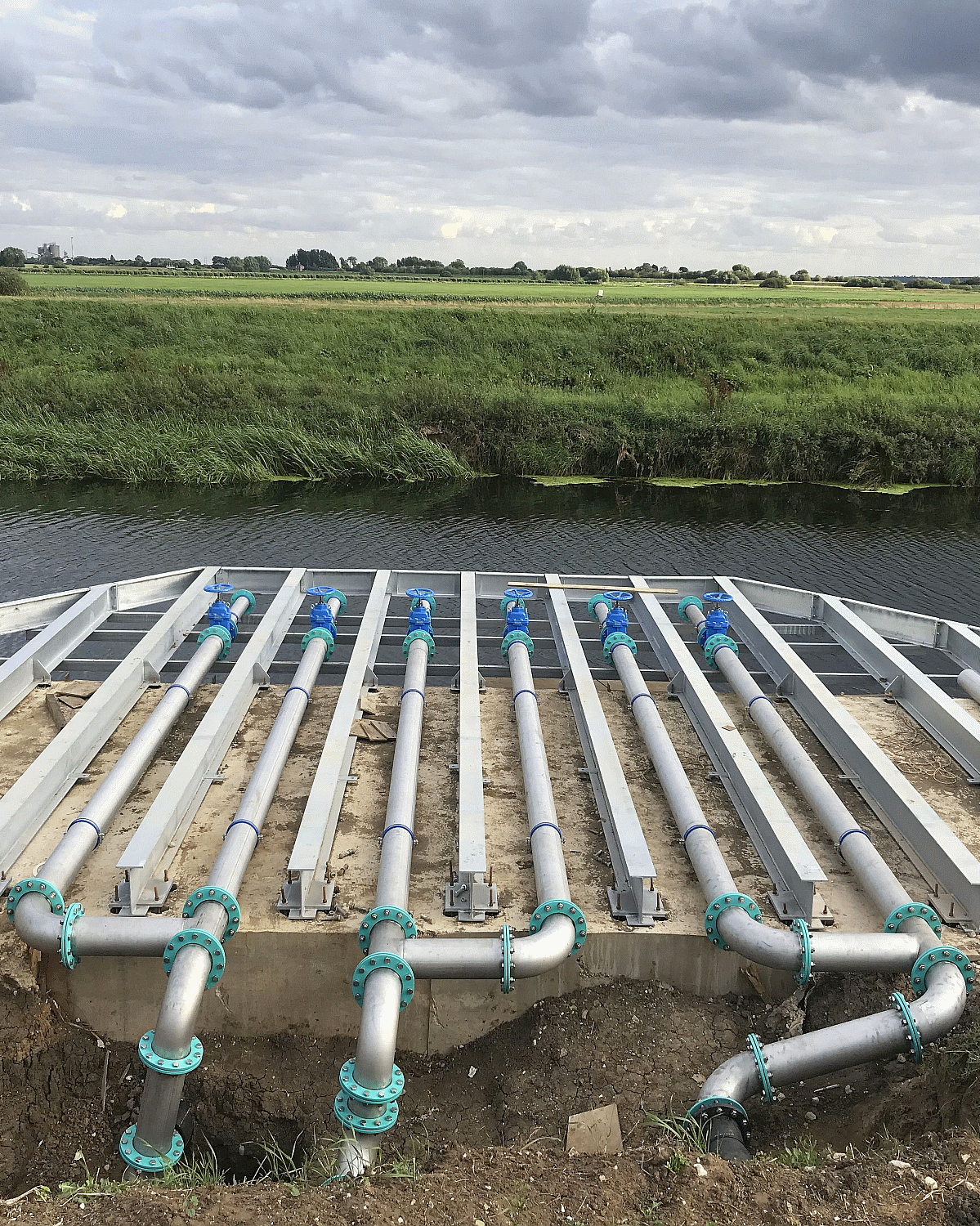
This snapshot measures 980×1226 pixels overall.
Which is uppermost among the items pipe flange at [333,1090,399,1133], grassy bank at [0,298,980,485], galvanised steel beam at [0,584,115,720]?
grassy bank at [0,298,980,485]

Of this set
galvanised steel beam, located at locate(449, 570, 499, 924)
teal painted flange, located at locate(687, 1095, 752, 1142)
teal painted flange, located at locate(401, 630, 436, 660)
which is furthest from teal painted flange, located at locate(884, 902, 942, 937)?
teal painted flange, located at locate(401, 630, 436, 660)

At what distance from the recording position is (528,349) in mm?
44875

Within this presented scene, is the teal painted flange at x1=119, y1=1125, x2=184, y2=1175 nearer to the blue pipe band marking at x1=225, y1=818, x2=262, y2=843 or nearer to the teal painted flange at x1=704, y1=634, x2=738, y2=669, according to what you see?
the blue pipe band marking at x1=225, y1=818, x2=262, y2=843

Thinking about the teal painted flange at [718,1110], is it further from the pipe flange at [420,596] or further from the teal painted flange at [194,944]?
the pipe flange at [420,596]

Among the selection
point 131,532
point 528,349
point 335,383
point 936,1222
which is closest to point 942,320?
point 528,349

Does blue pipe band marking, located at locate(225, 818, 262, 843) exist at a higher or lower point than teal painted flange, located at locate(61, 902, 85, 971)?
higher

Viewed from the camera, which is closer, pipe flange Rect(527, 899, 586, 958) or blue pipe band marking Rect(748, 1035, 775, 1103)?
blue pipe band marking Rect(748, 1035, 775, 1103)

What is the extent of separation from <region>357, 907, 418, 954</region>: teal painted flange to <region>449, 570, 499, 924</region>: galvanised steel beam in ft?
2.14

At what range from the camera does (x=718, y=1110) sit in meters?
6.74

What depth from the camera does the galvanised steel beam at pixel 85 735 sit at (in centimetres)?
884

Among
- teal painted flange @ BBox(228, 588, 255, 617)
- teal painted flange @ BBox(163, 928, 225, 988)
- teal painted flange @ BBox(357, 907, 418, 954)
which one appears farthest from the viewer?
teal painted flange @ BBox(228, 588, 255, 617)

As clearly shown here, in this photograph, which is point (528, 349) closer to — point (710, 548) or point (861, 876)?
point (710, 548)

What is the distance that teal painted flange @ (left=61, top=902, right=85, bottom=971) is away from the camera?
24.5 feet

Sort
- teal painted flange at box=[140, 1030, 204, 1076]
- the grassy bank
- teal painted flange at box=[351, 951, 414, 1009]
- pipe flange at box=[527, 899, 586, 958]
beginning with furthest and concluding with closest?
1. the grassy bank
2. pipe flange at box=[527, 899, 586, 958]
3. teal painted flange at box=[351, 951, 414, 1009]
4. teal painted flange at box=[140, 1030, 204, 1076]
